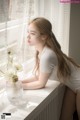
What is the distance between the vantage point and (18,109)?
1288 mm

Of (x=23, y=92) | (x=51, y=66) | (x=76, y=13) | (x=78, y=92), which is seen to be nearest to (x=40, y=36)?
(x=51, y=66)

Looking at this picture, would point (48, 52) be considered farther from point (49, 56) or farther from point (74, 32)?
point (74, 32)

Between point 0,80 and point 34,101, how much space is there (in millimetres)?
255

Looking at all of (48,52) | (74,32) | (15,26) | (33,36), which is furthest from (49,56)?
(74,32)

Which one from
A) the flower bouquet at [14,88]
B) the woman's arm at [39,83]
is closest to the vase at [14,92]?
the flower bouquet at [14,88]

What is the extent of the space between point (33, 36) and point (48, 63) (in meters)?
0.19

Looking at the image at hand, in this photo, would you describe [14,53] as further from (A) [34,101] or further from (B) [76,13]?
(B) [76,13]

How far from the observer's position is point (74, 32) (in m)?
2.28

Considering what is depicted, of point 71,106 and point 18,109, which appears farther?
point 71,106

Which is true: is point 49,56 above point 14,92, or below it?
above

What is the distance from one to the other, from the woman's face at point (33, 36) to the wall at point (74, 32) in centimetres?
76

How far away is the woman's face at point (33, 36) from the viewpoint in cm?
153

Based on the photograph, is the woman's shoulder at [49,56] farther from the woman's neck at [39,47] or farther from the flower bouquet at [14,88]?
the flower bouquet at [14,88]

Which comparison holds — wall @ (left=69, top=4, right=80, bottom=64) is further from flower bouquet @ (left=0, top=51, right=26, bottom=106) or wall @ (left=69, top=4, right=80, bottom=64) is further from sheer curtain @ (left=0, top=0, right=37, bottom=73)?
flower bouquet @ (left=0, top=51, right=26, bottom=106)
